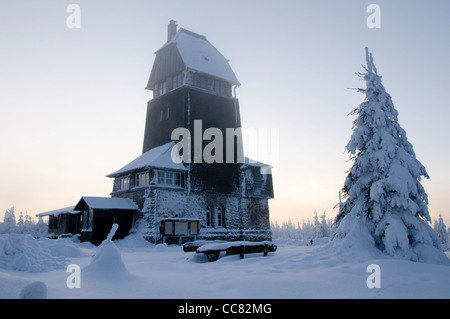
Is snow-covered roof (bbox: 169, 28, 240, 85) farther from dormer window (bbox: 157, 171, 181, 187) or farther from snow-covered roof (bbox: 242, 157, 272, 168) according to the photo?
dormer window (bbox: 157, 171, 181, 187)

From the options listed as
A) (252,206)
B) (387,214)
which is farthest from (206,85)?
(387,214)

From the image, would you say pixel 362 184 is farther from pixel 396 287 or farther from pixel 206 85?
pixel 206 85

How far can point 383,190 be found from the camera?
12.3 meters

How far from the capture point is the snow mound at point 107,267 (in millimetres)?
7934

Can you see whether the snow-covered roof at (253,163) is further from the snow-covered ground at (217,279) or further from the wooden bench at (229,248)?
the snow-covered ground at (217,279)

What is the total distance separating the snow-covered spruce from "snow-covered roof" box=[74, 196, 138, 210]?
1840 cm

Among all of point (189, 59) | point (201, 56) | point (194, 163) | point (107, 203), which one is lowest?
point (107, 203)

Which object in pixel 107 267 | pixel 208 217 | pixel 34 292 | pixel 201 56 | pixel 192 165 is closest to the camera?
pixel 34 292

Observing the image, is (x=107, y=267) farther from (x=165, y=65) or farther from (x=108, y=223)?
(x=165, y=65)

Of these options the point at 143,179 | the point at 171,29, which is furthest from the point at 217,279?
the point at 171,29

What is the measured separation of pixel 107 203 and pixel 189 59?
51.0ft

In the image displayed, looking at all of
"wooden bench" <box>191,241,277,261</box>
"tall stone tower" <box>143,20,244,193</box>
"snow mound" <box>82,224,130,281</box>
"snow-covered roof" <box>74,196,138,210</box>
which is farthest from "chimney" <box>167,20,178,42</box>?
"snow mound" <box>82,224,130,281</box>

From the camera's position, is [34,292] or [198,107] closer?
[34,292]
